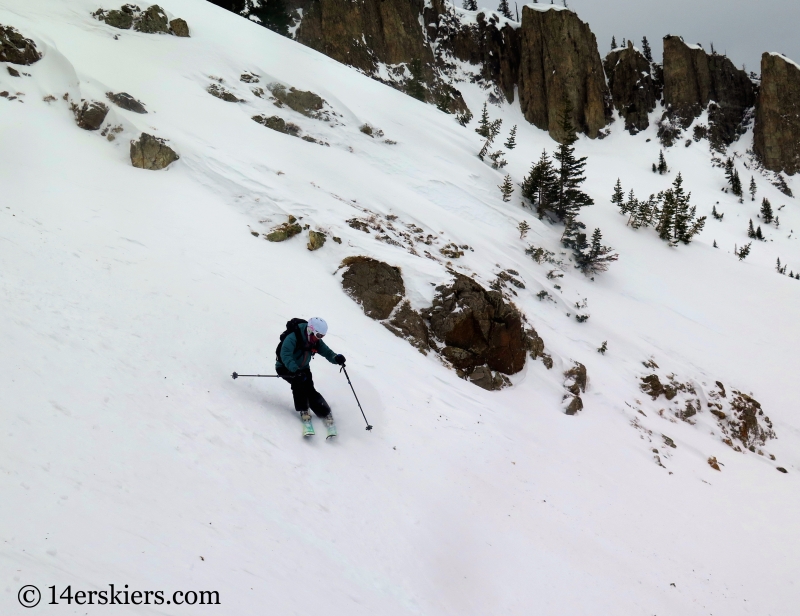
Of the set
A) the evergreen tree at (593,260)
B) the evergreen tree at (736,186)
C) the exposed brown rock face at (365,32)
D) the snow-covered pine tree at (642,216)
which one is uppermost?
the evergreen tree at (736,186)

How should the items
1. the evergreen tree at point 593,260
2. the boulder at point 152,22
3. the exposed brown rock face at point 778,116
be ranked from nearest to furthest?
the evergreen tree at point 593,260
the boulder at point 152,22
the exposed brown rock face at point 778,116

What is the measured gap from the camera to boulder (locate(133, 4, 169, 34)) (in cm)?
2424

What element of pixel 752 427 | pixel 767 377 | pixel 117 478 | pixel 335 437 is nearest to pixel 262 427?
pixel 335 437

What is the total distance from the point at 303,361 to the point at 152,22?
27722mm

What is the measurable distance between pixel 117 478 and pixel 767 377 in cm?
2458

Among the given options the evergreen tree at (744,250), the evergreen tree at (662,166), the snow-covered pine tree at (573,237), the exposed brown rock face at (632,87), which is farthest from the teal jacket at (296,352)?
the exposed brown rock face at (632,87)

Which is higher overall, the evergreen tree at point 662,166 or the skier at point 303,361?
the evergreen tree at point 662,166

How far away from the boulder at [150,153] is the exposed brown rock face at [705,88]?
72.8m

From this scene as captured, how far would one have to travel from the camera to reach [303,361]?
7184 mm

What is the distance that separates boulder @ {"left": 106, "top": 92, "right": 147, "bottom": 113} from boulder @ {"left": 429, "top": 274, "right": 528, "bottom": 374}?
47.6ft

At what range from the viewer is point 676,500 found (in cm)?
1059

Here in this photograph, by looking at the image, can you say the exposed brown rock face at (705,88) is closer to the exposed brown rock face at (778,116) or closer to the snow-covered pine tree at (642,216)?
the exposed brown rock face at (778,116)

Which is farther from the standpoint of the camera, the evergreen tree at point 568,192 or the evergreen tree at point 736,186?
the evergreen tree at point 736,186

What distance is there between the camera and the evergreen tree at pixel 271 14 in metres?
46.4
